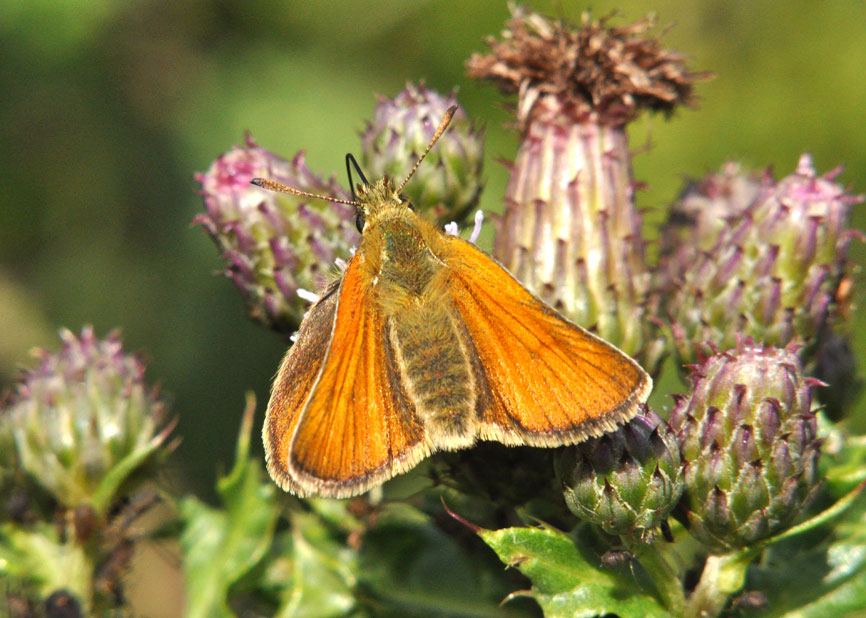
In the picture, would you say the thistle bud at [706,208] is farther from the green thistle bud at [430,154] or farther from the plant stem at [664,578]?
the plant stem at [664,578]

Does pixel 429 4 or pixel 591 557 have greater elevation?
pixel 429 4

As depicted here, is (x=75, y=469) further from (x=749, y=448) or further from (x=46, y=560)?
(x=749, y=448)

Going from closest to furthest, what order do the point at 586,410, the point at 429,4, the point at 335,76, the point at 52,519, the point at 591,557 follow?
1. the point at 586,410
2. the point at 591,557
3. the point at 52,519
4. the point at 429,4
5. the point at 335,76

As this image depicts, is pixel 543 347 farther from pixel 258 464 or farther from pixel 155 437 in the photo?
pixel 155 437

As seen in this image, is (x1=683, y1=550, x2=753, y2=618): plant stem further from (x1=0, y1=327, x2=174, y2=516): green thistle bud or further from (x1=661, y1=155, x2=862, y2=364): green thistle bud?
(x1=0, y1=327, x2=174, y2=516): green thistle bud

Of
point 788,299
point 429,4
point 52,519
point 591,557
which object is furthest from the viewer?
point 429,4

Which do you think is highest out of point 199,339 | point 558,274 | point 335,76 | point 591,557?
point 335,76

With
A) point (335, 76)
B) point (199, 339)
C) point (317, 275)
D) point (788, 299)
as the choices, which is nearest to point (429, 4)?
point (335, 76)

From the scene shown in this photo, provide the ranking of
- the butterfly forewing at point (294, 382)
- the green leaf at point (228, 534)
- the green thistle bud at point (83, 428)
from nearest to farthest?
the butterfly forewing at point (294, 382) < the green leaf at point (228, 534) < the green thistle bud at point (83, 428)

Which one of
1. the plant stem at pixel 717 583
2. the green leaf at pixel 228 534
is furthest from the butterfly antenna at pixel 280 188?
the plant stem at pixel 717 583
